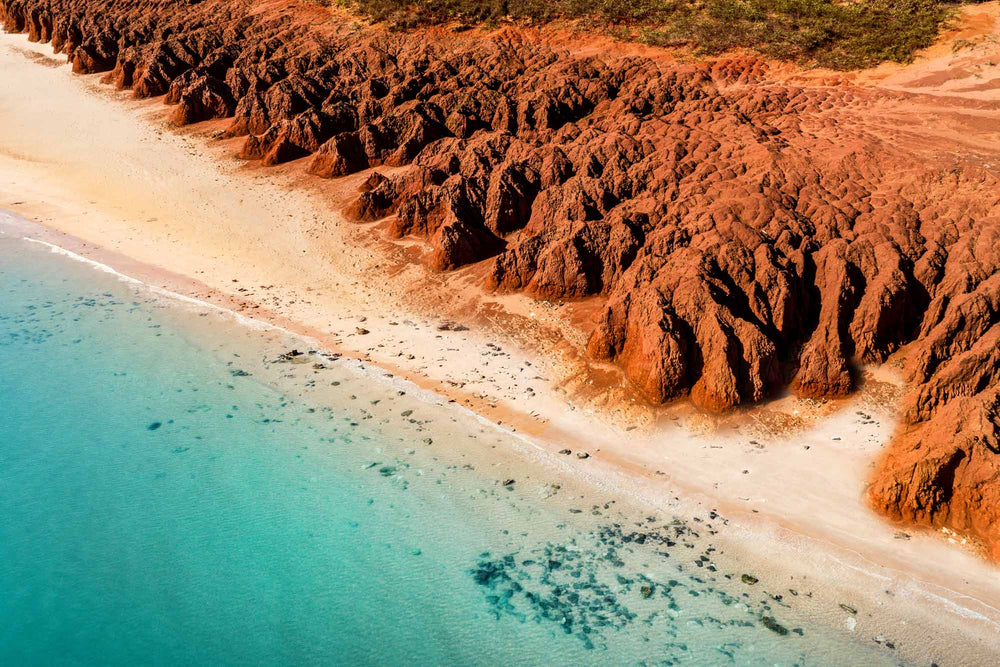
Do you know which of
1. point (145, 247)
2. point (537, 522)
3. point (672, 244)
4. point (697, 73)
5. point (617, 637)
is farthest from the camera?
point (697, 73)

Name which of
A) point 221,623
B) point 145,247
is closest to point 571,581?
point 221,623

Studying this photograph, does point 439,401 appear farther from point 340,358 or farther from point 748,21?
point 748,21

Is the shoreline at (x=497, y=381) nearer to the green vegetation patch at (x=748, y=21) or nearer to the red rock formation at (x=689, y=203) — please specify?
the red rock formation at (x=689, y=203)

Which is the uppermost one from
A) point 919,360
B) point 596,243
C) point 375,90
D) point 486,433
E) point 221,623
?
point 375,90

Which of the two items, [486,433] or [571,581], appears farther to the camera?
[486,433]

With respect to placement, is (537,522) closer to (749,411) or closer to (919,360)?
(749,411)

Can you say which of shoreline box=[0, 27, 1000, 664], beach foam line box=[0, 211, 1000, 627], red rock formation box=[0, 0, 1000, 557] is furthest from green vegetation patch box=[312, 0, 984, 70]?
beach foam line box=[0, 211, 1000, 627]

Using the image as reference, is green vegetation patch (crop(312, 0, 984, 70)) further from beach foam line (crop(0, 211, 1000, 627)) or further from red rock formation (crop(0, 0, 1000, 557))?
beach foam line (crop(0, 211, 1000, 627))
